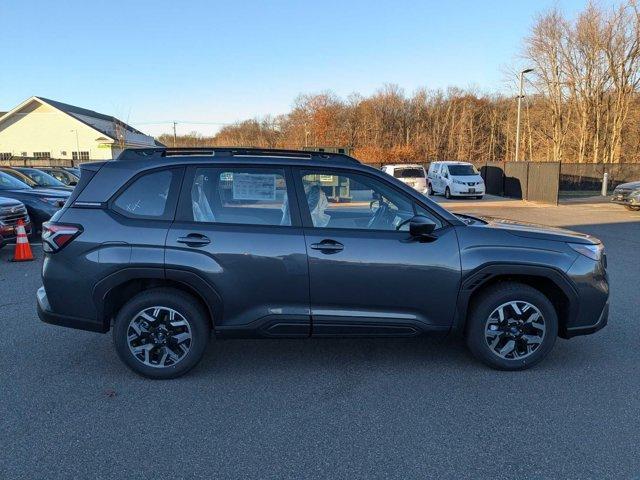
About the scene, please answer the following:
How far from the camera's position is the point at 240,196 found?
4.02 meters

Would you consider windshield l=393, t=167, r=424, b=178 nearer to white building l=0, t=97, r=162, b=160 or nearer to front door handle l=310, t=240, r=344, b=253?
front door handle l=310, t=240, r=344, b=253

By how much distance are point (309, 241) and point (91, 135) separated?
49305 mm

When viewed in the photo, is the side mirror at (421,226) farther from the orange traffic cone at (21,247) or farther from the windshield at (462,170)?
the windshield at (462,170)

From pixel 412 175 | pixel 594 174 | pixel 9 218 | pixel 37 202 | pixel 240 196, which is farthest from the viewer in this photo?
pixel 594 174

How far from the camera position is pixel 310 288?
377 centimetres

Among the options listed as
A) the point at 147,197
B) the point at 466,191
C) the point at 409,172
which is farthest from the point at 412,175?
the point at 147,197

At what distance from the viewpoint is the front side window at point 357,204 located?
3922 mm

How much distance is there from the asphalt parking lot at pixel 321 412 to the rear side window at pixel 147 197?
4.52ft

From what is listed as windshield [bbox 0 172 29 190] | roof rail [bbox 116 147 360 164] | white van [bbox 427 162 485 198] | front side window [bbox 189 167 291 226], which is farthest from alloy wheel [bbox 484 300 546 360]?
white van [bbox 427 162 485 198]

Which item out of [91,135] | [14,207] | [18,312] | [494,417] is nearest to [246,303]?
[494,417]

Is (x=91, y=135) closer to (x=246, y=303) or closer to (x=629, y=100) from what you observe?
(x=629, y=100)

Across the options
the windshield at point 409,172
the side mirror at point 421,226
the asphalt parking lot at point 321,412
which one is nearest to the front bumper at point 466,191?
the windshield at point 409,172

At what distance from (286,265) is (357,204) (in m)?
0.84

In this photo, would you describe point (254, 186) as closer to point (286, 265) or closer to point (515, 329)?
point (286, 265)
